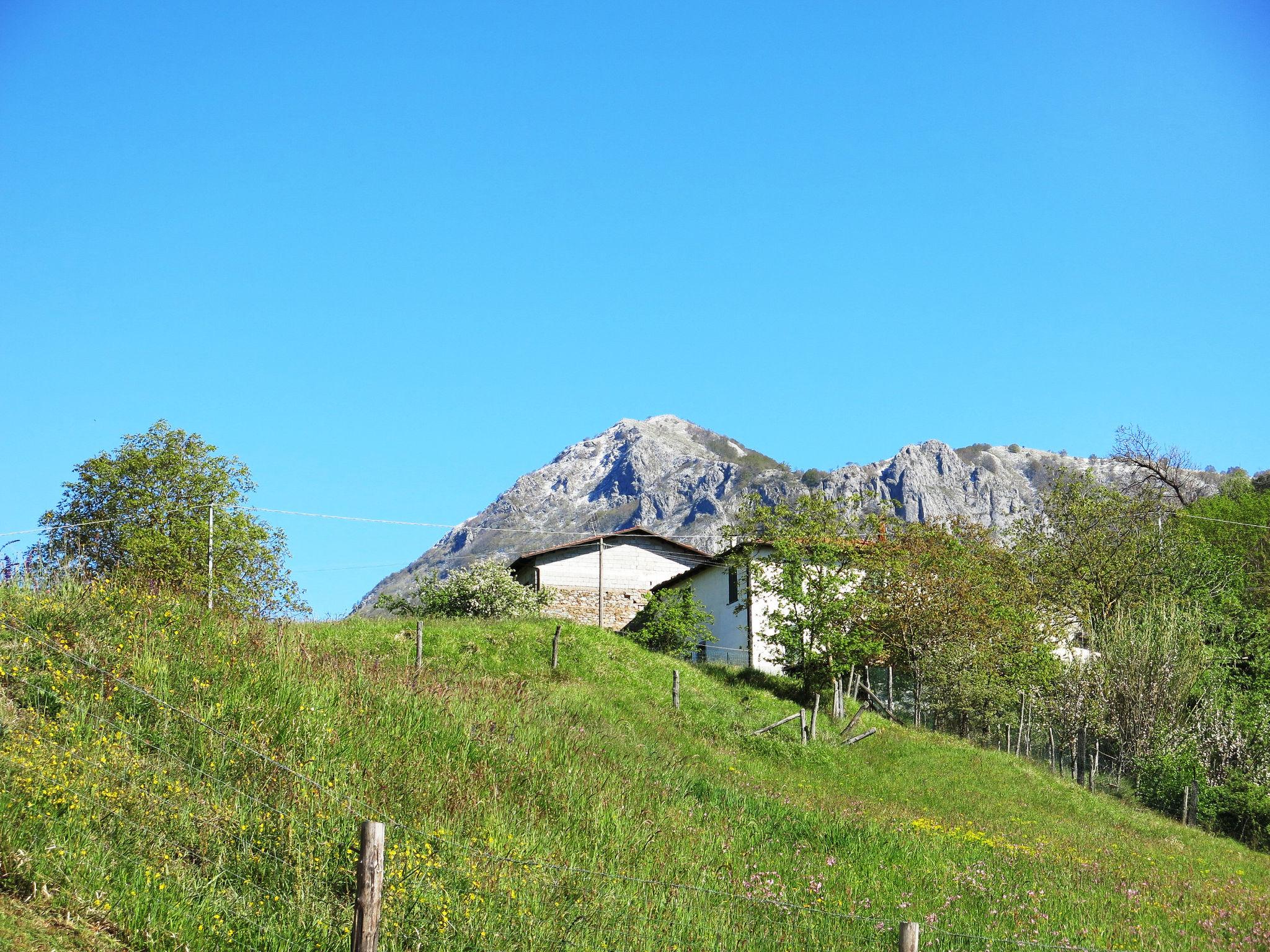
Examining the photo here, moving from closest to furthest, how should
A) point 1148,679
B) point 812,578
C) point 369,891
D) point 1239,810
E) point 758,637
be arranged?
1. point 369,891
2. point 1239,810
3. point 1148,679
4. point 812,578
5. point 758,637

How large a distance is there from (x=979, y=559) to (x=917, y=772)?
20408 mm

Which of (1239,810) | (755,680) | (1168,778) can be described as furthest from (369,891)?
(1168,778)

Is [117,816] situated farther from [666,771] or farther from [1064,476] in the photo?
[1064,476]

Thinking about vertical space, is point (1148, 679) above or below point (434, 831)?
above

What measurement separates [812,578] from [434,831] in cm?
2578

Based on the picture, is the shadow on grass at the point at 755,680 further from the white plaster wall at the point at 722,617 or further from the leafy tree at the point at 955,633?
the leafy tree at the point at 955,633

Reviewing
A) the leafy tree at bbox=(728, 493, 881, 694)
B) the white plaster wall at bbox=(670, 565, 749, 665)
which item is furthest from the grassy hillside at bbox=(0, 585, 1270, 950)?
the white plaster wall at bbox=(670, 565, 749, 665)

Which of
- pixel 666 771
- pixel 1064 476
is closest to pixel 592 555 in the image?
pixel 1064 476

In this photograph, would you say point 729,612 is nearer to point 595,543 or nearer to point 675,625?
point 675,625

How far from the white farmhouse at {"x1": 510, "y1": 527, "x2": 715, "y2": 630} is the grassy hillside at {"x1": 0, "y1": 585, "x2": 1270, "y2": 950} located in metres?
32.5

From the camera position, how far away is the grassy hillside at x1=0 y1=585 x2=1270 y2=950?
7535 mm

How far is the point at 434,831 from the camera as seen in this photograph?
30.2 feet

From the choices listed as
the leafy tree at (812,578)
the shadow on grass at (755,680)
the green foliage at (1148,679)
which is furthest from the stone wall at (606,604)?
the green foliage at (1148,679)

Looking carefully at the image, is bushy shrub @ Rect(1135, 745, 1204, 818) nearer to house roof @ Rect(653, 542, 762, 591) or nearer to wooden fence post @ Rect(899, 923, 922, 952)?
house roof @ Rect(653, 542, 762, 591)
